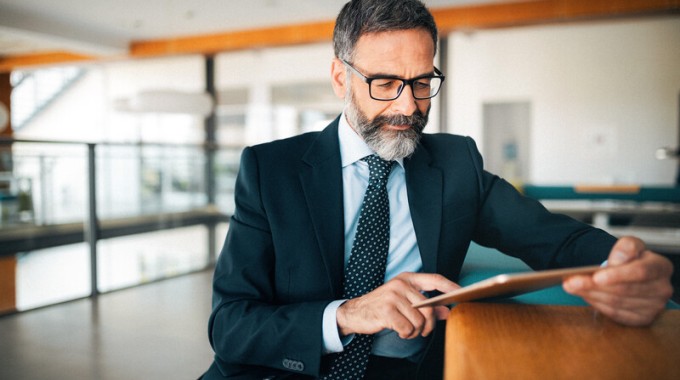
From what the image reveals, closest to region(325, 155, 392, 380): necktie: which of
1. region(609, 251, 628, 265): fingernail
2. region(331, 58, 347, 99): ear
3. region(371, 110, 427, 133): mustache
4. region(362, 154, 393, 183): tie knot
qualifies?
region(362, 154, 393, 183): tie knot

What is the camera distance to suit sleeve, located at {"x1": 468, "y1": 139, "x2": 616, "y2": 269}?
1125mm

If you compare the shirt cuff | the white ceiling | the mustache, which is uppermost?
the white ceiling

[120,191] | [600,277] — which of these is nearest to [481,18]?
[120,191]

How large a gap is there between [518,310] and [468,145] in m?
0.59

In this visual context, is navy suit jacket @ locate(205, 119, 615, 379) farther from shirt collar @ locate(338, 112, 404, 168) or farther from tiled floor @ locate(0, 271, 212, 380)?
tiled floor @ locate(0, 271, 212, 380)

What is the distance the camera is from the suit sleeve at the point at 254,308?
974 millimetres

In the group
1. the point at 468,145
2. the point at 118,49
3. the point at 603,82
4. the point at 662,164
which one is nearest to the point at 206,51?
the point at 118,49

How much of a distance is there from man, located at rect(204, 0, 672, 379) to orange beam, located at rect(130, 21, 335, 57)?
7076 millimetres

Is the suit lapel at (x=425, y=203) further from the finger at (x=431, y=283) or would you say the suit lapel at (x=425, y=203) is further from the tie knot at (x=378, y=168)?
the finger at (x=431, y=283)

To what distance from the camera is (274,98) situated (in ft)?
34.8

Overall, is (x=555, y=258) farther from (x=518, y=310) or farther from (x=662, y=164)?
(x=662, y=164)

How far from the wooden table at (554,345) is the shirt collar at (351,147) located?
0.48 meters

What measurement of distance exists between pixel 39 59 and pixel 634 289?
1217 centimetres

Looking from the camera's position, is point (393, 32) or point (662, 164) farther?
point (662, 164)
